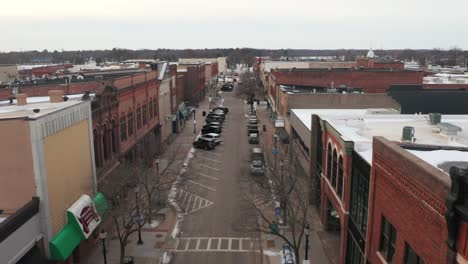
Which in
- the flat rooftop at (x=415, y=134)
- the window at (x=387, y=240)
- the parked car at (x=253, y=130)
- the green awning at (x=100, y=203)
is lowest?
the parked car at (x=253, y=130)

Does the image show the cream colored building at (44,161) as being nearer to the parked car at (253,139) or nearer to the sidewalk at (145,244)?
the sidewalk at (145,244)

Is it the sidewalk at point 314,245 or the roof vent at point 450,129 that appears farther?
the sidewalk at point 314,245

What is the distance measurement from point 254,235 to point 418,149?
14.2 metres

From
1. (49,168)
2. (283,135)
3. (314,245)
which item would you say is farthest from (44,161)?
(283,135)

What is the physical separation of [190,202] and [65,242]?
46.2 feet

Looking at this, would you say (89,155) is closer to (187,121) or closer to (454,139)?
(454,139)

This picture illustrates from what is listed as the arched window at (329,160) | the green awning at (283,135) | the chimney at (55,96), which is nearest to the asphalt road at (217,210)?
the green awning at (283,135)

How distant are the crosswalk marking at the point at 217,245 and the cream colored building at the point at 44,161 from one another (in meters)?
7.21

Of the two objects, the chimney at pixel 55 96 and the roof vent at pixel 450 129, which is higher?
the chimney at pixel 55 96

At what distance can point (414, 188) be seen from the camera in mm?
13805

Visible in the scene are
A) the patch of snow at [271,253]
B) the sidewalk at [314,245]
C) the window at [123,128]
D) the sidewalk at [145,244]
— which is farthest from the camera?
the window at [123,128]

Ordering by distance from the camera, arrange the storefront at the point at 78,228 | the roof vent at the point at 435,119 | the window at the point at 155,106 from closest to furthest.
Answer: the storefront at the point at 78,228
the roof vent at the point at 435,119
the window at the point at 155,106

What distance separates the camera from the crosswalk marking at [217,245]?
26.8 metres

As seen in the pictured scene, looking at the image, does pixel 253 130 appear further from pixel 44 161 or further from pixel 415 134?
pixel 44 161
